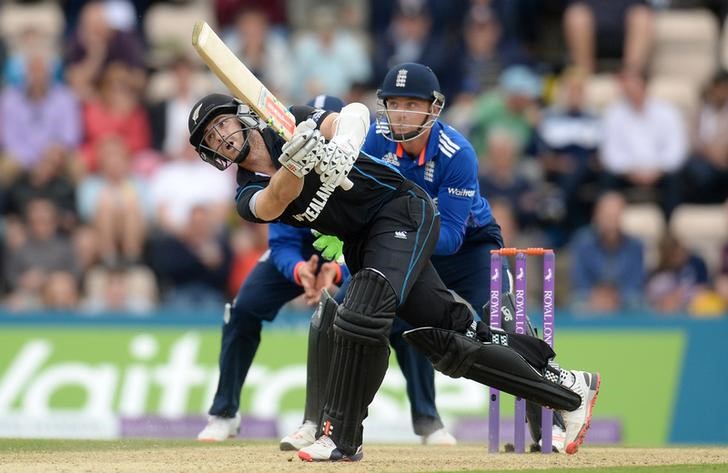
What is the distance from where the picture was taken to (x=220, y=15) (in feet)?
55.9

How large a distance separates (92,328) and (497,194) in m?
4.30

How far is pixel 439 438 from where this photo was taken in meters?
10.1

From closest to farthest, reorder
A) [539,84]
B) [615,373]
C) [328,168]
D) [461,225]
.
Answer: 1. [328,168]
2. [461,225]
3. [615,373]
4. [539,84]

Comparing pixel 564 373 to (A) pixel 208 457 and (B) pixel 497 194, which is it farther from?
(B) pixel 497 194

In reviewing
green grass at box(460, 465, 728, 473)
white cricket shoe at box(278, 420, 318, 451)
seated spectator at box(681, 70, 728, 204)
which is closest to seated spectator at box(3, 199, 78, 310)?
white cricket shoe at box(278, 420, 318, 451)

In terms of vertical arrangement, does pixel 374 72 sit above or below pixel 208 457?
above

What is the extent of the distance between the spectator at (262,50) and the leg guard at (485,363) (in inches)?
346

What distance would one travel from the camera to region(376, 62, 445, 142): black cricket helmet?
8484mm

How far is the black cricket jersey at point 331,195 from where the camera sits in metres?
7.48

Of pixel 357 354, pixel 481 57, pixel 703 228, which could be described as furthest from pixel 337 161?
pixel 481 57

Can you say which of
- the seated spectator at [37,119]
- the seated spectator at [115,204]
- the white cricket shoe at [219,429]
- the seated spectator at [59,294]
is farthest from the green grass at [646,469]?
the seated spectator at [37,119]

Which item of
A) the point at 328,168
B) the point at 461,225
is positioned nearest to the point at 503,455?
the point at 461,225

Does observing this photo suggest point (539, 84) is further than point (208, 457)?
Yes

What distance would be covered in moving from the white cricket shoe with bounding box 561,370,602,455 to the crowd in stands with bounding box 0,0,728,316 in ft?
19.6
